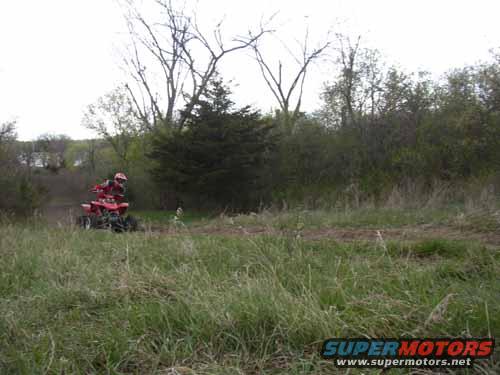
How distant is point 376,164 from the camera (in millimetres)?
14945

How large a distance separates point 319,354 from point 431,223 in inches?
198

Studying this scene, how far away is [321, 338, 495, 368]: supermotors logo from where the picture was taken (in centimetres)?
180

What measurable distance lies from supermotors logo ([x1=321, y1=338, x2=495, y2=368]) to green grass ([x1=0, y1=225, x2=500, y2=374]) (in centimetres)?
6

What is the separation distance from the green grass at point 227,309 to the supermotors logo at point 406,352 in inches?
2.3

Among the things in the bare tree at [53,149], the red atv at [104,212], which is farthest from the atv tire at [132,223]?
the bare tree at [53,149]

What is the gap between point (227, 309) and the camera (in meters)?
2.31

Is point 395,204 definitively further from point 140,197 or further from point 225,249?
point 140,197

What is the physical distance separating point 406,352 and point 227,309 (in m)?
1.02

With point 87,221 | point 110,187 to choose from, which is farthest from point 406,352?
point 87,221

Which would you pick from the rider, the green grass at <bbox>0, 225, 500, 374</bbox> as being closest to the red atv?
the rider

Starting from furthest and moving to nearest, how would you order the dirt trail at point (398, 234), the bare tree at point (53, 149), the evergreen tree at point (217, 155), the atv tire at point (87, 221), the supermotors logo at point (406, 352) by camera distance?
the bare tree at point (53, 149) → the evergreen tree at point (217, 155) → the atv tire at point (87, 221) → the dirt trail at point (398, 234) → the supermotors logo at point (406, 352)

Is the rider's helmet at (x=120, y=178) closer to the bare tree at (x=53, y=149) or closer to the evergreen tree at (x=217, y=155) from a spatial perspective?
the evergreen tree at (x=217, y=155)

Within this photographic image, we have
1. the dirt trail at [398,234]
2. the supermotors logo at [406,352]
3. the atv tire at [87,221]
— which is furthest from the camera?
the atv tire at [87,221]

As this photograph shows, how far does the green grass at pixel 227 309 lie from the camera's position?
6.51ft
